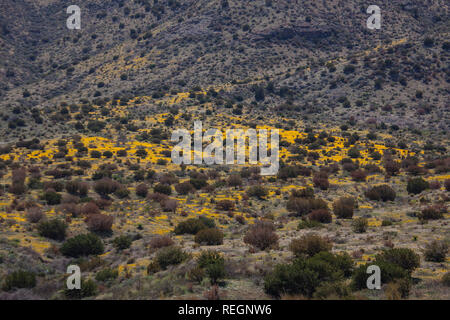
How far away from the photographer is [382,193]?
27906 mm

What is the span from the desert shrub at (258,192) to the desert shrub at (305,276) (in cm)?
1696

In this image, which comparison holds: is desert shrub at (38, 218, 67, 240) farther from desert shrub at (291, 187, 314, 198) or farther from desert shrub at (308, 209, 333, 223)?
desert shrub at (291, 187, 314, 198)

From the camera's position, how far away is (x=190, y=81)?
69.8 meters

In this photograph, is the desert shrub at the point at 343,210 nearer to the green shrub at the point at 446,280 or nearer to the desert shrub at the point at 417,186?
the desert shrub at the point at 417,186

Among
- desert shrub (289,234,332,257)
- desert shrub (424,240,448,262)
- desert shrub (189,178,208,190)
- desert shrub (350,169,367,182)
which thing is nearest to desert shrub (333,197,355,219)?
desert shrub (350,169,367,182)

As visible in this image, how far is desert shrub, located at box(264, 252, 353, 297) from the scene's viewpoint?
11.2 metres

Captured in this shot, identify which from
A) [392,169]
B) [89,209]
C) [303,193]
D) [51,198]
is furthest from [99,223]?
[392,169]

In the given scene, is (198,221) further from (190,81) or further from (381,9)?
(381,9)

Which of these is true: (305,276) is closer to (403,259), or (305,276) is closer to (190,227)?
(403,259)

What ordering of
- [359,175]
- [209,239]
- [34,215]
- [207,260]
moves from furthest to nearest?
[359,175]
[34,215]
[209,239]
[207,260]

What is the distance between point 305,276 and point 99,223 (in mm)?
14441

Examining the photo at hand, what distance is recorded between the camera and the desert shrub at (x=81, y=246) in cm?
1772

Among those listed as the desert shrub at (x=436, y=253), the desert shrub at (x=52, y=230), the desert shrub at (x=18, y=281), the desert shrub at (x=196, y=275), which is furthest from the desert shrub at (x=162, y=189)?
the desert shrub at (x=436, y=253)

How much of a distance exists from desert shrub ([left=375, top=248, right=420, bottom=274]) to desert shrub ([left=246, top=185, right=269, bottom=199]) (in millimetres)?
16834
